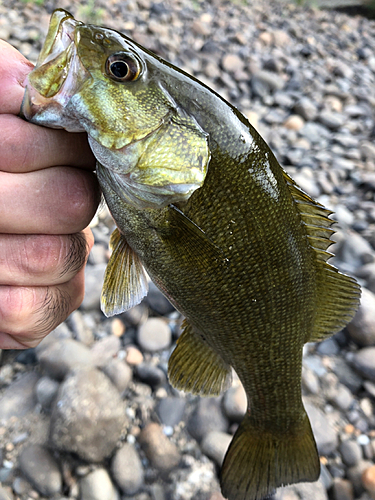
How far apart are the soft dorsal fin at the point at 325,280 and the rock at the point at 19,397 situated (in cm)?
A: 155

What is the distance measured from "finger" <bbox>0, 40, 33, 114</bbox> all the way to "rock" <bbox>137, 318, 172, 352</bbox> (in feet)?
5.54

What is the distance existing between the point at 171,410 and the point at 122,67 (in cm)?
184

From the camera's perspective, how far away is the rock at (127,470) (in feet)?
6.31

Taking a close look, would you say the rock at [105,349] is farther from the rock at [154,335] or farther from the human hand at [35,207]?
the human hand at [35,207]

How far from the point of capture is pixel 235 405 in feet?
7.36

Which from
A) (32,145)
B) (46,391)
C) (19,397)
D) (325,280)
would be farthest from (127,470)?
(32,145)

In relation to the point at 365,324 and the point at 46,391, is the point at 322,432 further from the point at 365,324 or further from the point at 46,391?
the point at 46,391

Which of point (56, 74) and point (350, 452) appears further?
point (350, 452)

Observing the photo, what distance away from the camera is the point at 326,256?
1.36 meters

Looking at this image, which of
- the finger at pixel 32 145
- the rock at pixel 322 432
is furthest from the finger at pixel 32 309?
the rock at pixel 322 432

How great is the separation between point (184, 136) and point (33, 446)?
1.71m

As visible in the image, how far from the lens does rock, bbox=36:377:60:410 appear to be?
2.13 m

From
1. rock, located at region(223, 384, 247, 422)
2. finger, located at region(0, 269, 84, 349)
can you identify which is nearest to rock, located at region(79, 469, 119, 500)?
rock, located at region(223, 384, 247, 422)

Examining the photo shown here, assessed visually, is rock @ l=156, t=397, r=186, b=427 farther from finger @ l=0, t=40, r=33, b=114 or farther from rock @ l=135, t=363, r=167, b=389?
finger @ l=0, t=40, r=33, b=114
